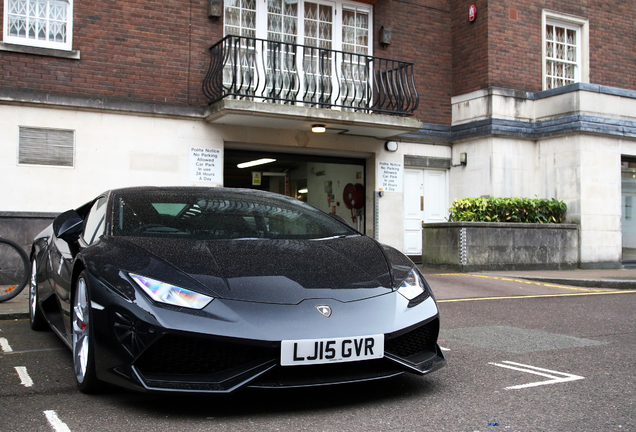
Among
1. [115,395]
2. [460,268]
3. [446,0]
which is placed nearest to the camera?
[115,395]

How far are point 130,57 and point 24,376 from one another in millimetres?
9280

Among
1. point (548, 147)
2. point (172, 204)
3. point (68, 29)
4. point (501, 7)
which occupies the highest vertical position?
point (501, 7)

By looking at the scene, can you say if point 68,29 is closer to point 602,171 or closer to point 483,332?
point 483,332

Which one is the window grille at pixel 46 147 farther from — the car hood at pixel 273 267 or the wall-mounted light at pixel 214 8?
the car hood at pixel 273 267

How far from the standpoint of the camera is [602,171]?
14656 mm

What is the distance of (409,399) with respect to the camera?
3.58m

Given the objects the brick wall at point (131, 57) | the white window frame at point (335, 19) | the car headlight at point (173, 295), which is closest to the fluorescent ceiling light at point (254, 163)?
the brick wall at point (131, 57)

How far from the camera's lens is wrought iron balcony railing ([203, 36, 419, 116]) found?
12.6m

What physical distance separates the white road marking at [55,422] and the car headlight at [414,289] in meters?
1.88

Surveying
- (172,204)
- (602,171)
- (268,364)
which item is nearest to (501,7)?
(602,171)

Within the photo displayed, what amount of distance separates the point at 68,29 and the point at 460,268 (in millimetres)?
8710

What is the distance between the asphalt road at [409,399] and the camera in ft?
10.3

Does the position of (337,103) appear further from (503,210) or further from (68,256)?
(68,256)

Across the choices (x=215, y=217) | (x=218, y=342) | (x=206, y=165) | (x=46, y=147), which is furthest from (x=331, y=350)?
(x=206, y=165)
